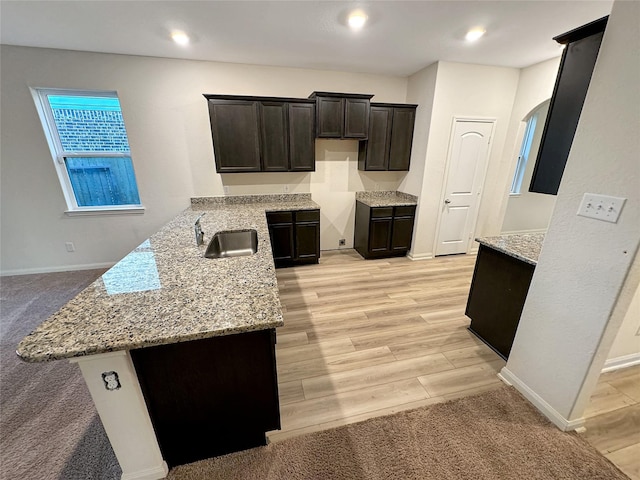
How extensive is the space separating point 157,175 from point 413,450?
156 inches

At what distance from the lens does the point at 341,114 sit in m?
3.42

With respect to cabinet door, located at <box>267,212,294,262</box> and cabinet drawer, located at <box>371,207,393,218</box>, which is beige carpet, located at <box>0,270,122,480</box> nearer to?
cabinet door, located at <box>267,212,294,262</box>

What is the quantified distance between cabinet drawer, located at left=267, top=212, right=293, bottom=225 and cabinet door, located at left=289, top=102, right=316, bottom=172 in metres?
0.63

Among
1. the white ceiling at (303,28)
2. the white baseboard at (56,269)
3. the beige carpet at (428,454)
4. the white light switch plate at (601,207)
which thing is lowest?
the beige carpet at (428,454)

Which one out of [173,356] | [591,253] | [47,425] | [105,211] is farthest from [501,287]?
[105,211]

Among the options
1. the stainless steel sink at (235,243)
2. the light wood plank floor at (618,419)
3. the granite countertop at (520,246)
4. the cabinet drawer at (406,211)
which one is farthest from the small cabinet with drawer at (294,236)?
the light wood plank floor at (618,419)

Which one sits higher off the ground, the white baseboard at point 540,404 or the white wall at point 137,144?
the white wall at point 137,144

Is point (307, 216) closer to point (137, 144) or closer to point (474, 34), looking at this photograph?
point (137, 144)

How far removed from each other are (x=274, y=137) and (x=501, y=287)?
299 centimetres

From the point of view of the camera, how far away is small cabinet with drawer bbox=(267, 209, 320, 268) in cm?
345

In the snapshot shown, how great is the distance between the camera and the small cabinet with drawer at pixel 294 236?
3.45 metres

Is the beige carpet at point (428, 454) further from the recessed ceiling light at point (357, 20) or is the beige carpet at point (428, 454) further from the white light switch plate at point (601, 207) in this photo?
the recessed ceiling light at point (357, 20)

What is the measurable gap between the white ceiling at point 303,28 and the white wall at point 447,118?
0.23 m

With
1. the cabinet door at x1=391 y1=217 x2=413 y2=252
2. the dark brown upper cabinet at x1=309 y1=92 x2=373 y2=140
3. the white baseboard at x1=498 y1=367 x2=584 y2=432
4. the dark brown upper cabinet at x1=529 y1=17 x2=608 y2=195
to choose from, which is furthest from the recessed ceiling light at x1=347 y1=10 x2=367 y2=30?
the white baseboard at x1=498 y1=367 x2=584 y2=432
